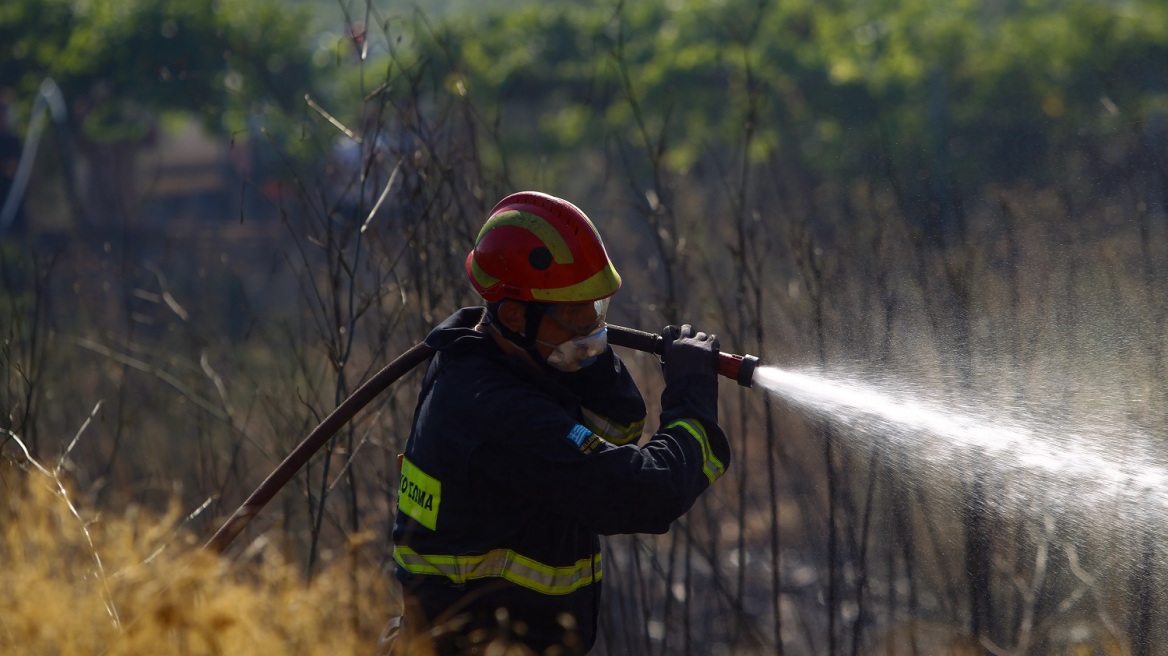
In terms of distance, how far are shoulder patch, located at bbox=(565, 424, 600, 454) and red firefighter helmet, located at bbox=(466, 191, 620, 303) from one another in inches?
14.5

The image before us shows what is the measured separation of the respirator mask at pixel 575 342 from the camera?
118 inches

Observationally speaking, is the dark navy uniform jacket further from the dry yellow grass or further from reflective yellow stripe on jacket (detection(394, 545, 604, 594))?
the dry yellow grass

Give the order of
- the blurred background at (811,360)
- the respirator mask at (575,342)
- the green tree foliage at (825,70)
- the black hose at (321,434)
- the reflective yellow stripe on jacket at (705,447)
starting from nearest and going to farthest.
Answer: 1. the reflective yellow stripe on jacket at (705,447)
2. the respirator mask at (575,342)
3. the black hose at (321,434)
4. the blurred background at (811,360)
5. the green tree foliage at (825,70)

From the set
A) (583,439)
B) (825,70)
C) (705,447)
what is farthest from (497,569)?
(825,70)

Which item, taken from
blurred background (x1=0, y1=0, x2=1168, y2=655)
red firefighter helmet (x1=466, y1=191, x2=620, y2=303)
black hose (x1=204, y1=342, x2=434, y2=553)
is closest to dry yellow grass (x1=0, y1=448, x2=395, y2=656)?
black hose (x1=204, y1=342, x2=434, y2=553)

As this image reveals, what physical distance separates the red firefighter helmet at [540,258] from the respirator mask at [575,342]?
0.04 meters

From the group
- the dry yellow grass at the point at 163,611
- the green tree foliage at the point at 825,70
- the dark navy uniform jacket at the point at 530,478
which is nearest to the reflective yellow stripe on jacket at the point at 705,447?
the dark navy uniform jacket at the point at 530,478

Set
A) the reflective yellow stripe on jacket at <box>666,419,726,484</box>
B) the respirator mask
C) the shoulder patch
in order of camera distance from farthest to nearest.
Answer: the respirator mask < the reflective yellow stripe on jacket at <box>666,419,726,484</box> < the shoulder patch

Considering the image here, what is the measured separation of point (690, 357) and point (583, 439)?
0.40 m

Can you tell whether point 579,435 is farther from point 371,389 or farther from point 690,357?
point 371,389

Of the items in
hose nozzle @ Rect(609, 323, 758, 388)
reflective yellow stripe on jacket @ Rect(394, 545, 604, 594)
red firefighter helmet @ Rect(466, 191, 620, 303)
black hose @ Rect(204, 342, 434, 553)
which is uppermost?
red firefighter helmet @ Rect(466, 191, 620, 303)

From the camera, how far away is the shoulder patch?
2.78m

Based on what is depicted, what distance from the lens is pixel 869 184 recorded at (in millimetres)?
4438

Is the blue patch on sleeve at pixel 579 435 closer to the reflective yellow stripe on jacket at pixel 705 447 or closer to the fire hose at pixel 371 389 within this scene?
the reflective yellow stripe on jacket at pixel 705 447
